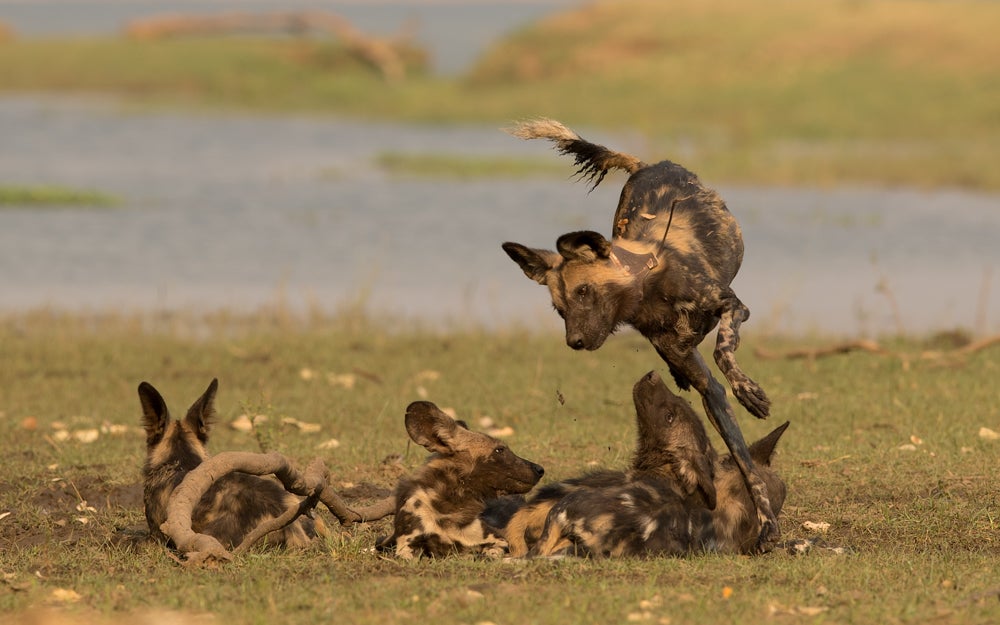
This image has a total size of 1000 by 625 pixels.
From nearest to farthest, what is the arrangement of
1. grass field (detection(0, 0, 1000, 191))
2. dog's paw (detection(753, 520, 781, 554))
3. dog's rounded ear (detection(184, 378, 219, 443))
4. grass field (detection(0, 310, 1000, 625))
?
grass field (detection(0, 310, 1000, 625)), dog's paw (detection(753, 520, 781, 554)), dog's rounded ear (detection(184, 378, 219, 443)), grass field (detection(0, 0, 1000, 191))

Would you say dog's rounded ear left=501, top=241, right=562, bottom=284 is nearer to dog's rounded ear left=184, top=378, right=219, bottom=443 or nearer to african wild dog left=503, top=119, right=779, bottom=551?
african wild dog left=503, top=119, right=779, bottom=551

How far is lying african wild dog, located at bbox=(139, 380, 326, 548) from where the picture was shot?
24.6 ft

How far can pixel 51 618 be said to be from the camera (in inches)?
233

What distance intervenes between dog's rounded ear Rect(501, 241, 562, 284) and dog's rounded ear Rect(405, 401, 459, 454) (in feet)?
3.46

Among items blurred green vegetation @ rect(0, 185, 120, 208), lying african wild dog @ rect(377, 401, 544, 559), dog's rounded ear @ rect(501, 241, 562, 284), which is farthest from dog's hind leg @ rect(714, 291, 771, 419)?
blurred green vegetation @ rect(0, 185, 120, 208)

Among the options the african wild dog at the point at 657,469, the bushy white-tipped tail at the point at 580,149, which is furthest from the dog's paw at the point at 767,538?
the bushy white-tipped tail at the point at 580,149

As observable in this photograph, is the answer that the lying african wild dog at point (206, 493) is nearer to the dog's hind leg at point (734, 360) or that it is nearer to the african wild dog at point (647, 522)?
the african wild dog at point (647, 522)

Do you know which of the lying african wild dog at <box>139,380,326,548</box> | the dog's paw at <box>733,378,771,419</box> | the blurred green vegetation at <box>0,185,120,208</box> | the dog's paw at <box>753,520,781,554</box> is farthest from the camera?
the blurred green vegetation at <box>0,185,120,208</box>

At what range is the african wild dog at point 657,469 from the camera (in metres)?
7.38

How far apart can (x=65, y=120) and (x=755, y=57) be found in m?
18.5

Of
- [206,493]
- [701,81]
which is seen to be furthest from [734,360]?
[701,81]

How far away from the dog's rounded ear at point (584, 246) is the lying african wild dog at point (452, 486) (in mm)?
1257

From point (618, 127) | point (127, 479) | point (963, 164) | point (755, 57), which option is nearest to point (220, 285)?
point (127, 479)

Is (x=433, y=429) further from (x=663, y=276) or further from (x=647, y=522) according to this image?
(x=663, y=276)
